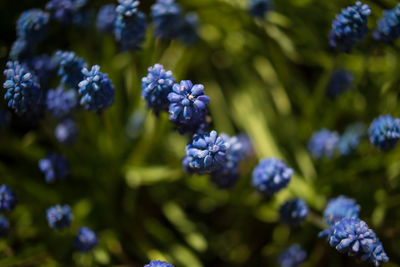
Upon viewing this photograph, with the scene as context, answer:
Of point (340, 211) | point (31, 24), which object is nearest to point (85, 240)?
point (31, 24)

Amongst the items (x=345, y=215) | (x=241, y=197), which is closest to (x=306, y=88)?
(x=241, y=197)

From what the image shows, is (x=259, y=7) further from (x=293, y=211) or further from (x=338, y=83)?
(x=293, y=211)

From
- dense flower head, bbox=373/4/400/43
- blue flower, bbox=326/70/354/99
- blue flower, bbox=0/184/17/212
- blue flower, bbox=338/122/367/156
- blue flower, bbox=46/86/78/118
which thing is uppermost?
blue flower, bbox=46/86/78/118

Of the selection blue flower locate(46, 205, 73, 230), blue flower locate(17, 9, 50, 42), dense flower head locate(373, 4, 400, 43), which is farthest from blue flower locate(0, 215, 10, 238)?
dense flower head locate(373, 4, 400, 43)

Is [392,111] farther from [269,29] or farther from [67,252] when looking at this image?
[67,252]

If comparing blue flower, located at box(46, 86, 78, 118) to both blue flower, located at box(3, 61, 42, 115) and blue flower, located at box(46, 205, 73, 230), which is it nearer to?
blue flower, located at box(3, 61, 42, 115)

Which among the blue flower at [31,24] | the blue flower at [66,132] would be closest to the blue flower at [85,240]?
the blue flower at [66,132]
